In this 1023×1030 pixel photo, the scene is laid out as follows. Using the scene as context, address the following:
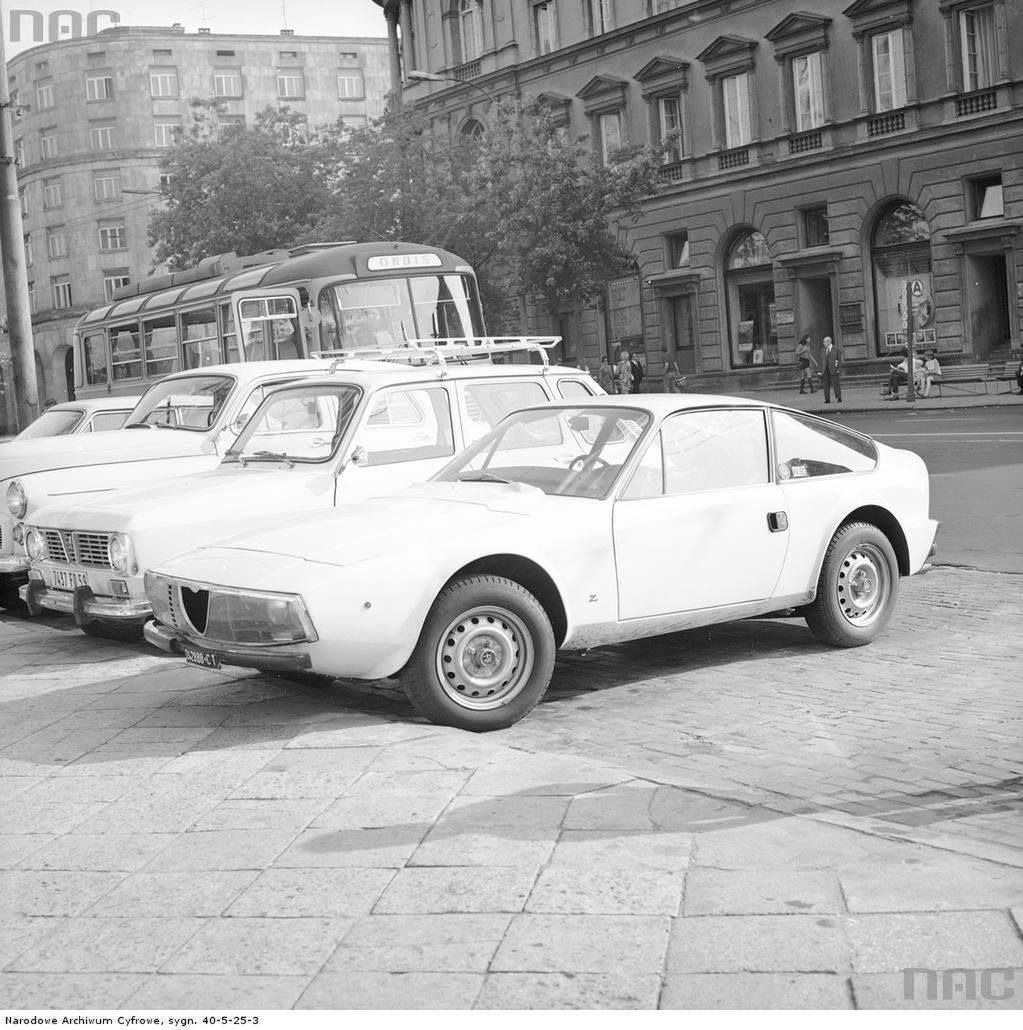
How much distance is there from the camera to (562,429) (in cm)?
772

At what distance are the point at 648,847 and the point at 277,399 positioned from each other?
5731mm

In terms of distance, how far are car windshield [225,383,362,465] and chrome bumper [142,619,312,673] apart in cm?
244

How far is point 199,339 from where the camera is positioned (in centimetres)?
2102

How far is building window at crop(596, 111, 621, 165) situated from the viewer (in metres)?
44.8

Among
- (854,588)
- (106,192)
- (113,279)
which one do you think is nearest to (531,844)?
(854,588)

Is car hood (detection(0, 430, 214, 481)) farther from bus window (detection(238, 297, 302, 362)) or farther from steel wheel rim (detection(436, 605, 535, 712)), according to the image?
bus window (detection(238, 297, 302, 362))

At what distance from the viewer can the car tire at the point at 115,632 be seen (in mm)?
9422

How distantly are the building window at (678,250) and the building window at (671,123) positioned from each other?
2.15 metres

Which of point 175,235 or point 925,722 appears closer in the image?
point 925,722

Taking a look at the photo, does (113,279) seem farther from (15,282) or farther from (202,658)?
(202,658)

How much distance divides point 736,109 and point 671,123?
2611 mm

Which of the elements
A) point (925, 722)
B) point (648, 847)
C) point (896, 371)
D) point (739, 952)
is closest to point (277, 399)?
point (925, 722)

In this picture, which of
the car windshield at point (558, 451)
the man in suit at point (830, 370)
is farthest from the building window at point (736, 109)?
the car windshield at point (558, 451)

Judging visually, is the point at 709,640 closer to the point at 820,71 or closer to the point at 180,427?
the point at 180,427
